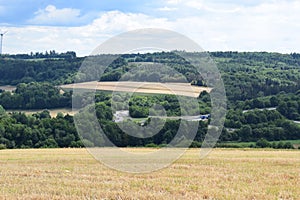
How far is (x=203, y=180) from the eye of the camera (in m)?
13.6

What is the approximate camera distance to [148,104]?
37438 mm

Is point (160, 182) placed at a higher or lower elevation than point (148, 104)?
lower

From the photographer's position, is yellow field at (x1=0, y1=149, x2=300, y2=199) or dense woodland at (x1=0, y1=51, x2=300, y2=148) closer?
yellow field at (x1=0, y1=149, x2=300, y2=199)

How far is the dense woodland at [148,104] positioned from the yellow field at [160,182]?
11.8 ft

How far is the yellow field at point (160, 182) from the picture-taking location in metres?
11.2

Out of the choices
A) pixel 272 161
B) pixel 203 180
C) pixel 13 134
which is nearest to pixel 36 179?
pixel 203 180

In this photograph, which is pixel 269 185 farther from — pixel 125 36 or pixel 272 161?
pixel 125 36

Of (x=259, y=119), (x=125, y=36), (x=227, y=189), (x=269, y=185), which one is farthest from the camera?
(x=259, y=119)

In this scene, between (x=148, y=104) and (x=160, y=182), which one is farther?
(x=148, y=104)

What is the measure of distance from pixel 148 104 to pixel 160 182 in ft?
80.3

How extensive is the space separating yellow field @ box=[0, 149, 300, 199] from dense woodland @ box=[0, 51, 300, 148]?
359 centimetres

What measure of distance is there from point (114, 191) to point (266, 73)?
116 m

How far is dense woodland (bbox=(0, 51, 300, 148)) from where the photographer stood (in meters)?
26.8

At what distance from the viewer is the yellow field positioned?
11.2m
